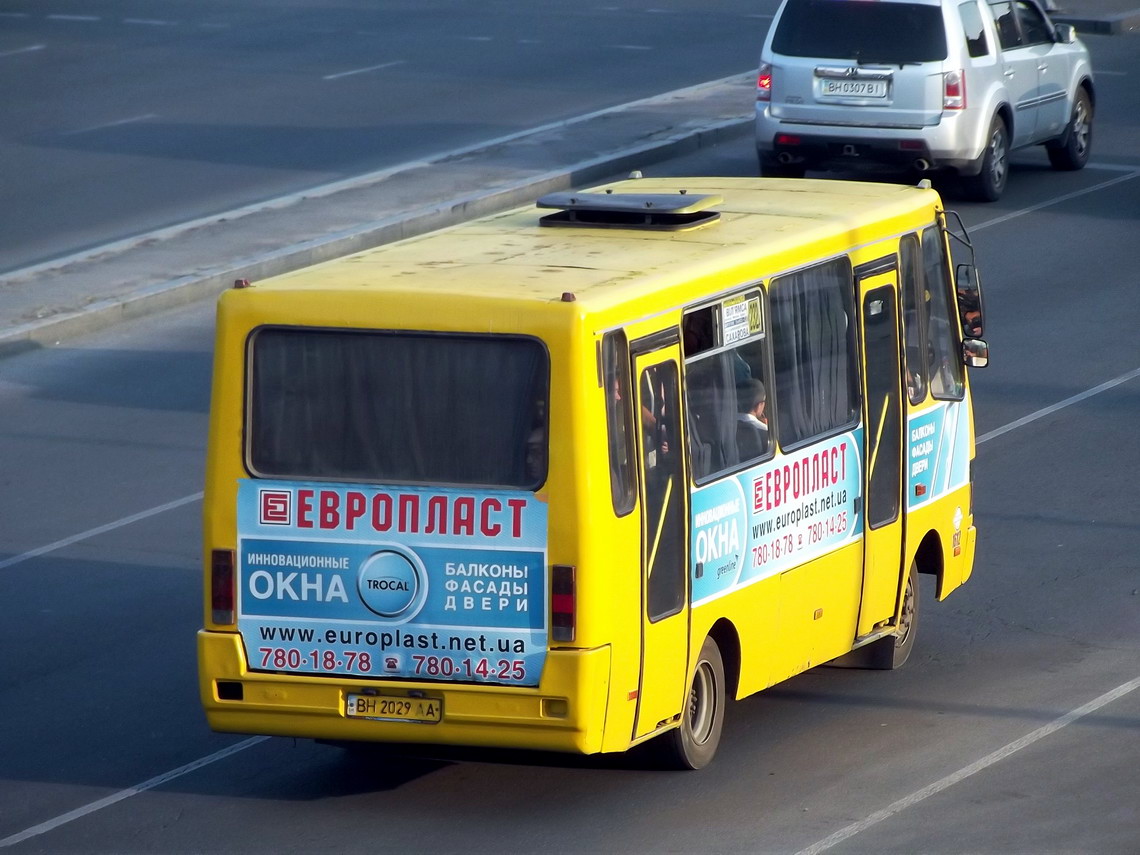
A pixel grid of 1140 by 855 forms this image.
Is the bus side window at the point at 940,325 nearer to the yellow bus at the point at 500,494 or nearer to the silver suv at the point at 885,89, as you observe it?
the yellow bus at the point at 500,494

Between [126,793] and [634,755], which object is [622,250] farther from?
[126,793]

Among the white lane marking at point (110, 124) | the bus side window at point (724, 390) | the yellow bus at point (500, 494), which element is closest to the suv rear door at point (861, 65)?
the white lane marking at point (110, 124)

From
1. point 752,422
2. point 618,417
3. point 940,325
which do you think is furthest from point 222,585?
point 940,325

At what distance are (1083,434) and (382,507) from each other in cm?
761

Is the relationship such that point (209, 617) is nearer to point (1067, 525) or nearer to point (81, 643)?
point (81, 643)

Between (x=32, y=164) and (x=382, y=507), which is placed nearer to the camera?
(x=382, y=507)

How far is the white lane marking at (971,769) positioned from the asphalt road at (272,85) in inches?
506

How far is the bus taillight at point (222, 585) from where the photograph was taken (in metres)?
8.34

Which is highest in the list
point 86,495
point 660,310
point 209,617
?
point 660,310

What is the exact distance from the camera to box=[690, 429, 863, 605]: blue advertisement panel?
28.7 ft

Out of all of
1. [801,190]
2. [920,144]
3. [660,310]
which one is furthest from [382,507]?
[920,144]

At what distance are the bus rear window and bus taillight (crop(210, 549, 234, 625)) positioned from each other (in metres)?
0.36

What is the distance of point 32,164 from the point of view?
79.5 feet

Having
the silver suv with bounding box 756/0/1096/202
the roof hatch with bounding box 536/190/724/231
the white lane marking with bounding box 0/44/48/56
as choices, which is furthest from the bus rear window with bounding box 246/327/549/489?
the white lane marking with bounding box 0/44/48/56
